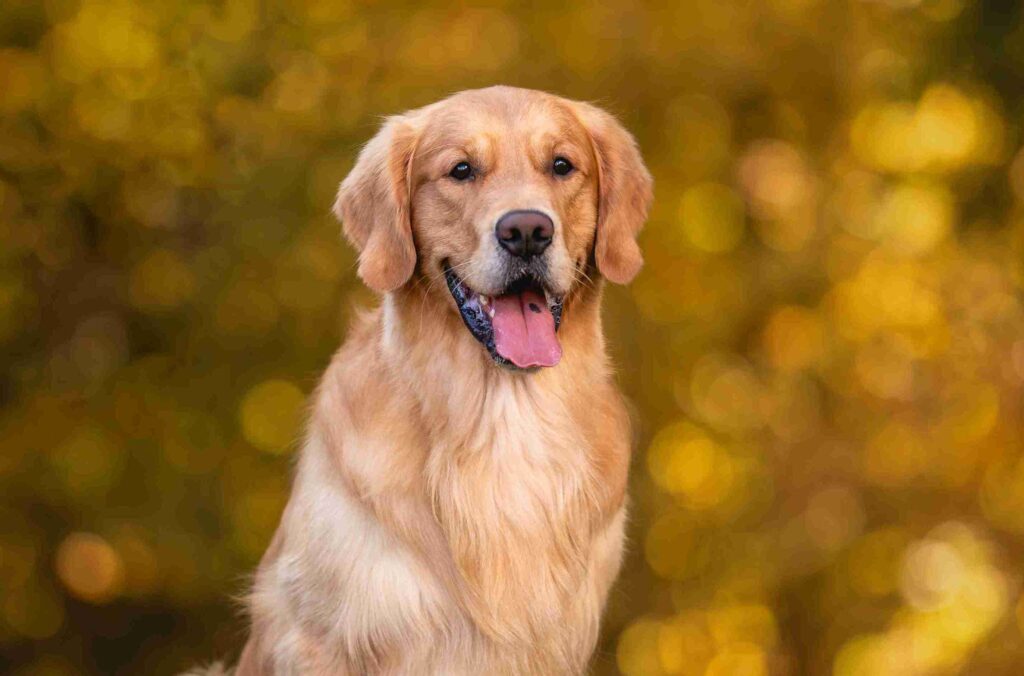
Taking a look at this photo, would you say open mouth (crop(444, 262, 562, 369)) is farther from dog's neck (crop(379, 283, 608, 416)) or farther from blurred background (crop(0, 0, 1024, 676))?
blurred background (crop(0, 0, 1024, 676))

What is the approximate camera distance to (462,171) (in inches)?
136

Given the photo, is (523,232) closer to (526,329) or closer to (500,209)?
(500,209)

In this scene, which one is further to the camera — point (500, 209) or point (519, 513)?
point (519, 513)

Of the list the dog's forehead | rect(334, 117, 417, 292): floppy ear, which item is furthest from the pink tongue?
the dog's forehead

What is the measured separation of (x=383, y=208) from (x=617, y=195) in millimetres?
617

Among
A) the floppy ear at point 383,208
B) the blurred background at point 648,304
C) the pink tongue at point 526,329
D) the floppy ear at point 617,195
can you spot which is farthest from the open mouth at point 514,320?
the blurred background at point 648,304

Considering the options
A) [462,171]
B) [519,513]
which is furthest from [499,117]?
[519,513]

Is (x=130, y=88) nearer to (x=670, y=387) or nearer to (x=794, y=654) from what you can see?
(x=670, y=387)

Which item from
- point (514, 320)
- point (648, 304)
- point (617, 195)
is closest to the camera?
point (514, 320)

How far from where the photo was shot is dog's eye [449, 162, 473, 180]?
3.45 m

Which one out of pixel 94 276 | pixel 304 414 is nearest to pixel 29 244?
pixel 94 276

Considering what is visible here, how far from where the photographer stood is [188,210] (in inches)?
196

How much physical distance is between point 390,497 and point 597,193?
946 mm

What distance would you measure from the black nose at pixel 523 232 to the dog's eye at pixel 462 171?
0.24 metres
